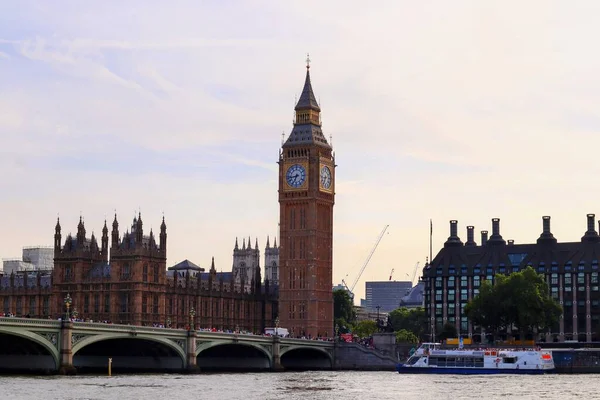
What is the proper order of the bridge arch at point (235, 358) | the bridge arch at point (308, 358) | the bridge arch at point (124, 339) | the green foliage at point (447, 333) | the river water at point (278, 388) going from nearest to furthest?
the river water at point (278, 388) < the bridge arch at point (124, 339) < the bridge arch at point (235, 358) < the bridge arch at point (308, 358) < the green foliage at point (447, 333)

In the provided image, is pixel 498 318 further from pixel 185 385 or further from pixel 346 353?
pixel 185 385

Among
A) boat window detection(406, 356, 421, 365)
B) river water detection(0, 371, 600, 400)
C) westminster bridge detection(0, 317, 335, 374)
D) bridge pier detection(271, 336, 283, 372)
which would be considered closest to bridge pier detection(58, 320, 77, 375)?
westminster bridge detection(0, 317, 335, 374)

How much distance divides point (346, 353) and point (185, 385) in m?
73.0

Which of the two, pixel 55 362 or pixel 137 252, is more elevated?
pixel 137 252

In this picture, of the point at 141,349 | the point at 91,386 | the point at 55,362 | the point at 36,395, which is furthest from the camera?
the point at 141,349

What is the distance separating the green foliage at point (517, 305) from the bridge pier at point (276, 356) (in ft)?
111

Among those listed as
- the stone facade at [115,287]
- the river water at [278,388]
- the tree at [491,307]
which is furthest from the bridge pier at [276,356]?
the tree at [491,307]

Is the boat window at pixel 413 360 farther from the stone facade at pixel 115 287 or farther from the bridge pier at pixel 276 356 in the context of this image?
the stone facade at pixel 115 287

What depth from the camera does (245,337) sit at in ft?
483

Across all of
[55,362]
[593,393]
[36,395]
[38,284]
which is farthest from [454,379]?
[38,284]

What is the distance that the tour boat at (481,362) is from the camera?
5782 inches

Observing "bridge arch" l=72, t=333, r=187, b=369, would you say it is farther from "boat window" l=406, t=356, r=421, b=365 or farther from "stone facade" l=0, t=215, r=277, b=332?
"stone facade" l=0, t=215, r=277, b=332

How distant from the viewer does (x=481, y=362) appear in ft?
488

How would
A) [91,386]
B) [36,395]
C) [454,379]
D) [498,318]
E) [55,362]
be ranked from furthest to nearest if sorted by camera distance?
1. [498,318]
2. [454,379]
3. [55,362]
4. [91,386]
5. [36,395]
